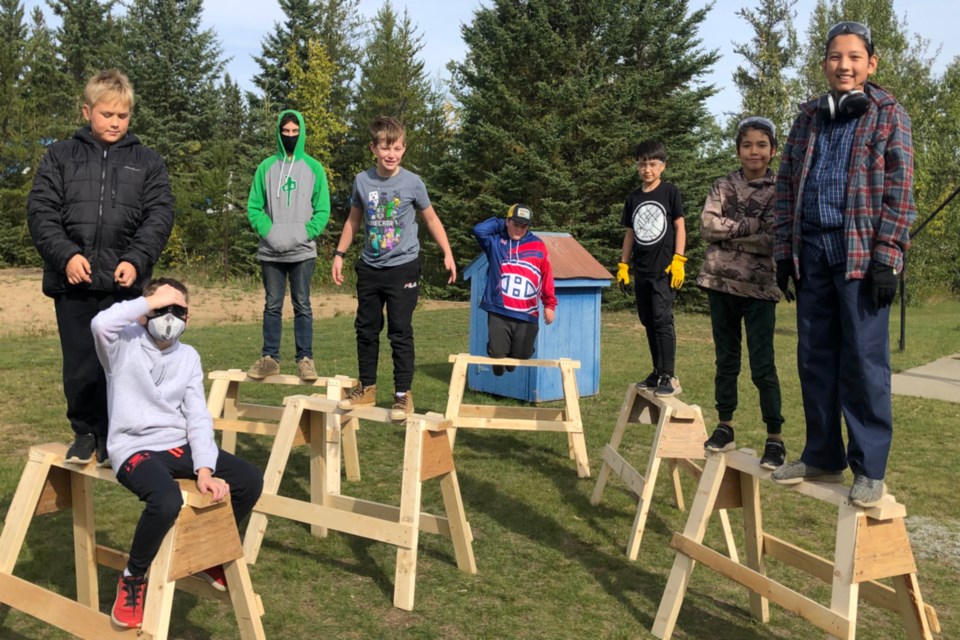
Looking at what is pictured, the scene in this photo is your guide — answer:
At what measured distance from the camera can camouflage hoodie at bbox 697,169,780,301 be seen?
4.72 metres

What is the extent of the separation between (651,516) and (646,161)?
2559mm

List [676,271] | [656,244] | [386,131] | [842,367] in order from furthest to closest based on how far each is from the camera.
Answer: [656,244], [676,271], [386,131], [842,367]

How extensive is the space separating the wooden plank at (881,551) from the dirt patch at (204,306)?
15321mm

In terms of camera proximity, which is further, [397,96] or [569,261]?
[397,96]

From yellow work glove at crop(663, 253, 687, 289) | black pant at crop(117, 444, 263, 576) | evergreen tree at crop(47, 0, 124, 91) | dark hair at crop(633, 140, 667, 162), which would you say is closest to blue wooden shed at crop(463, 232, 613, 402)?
dark hair at crop(633, 140, 667, 162)

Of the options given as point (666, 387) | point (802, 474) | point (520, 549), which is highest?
point (666, 387)

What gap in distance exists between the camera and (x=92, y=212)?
4211mm

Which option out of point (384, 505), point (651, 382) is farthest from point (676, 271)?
point (384, 505)

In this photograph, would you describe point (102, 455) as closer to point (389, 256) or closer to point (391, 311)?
point (391, 311)

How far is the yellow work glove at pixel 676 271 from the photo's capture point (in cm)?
592

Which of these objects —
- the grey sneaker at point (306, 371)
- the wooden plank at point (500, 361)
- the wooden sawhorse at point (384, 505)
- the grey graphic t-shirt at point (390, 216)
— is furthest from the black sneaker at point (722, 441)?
the grey sneaker at point (306, 371)

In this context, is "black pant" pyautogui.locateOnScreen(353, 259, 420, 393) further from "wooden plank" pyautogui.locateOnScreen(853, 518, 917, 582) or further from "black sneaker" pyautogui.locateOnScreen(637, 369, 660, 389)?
"wooden plank" pyautogui.locateOnScreen(853, 518, 917, 582)

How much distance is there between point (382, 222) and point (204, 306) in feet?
55.0

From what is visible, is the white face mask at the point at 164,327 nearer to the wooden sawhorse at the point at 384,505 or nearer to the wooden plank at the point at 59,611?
the wooden plank at the point at 59,611
